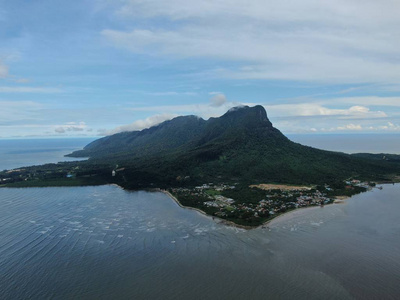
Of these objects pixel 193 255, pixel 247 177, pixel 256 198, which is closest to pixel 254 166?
pixel 247 177

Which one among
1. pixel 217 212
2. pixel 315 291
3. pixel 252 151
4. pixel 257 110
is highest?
pixel 257 110

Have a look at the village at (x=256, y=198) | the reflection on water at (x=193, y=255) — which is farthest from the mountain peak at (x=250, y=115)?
the reflection on water at (x=193, y=255)

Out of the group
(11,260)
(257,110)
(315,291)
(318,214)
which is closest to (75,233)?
(11,260)

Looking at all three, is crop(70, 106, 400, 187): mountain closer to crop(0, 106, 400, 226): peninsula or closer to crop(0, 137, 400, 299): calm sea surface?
crop(0, 106, 400, 226): peninsula

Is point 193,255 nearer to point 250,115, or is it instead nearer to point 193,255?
A: point 193,255

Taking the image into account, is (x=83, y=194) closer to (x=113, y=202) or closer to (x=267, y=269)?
(x=113, y=202)

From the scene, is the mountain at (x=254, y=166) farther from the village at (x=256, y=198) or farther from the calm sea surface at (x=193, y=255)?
the calm sea surface at (x=193, y=255)
